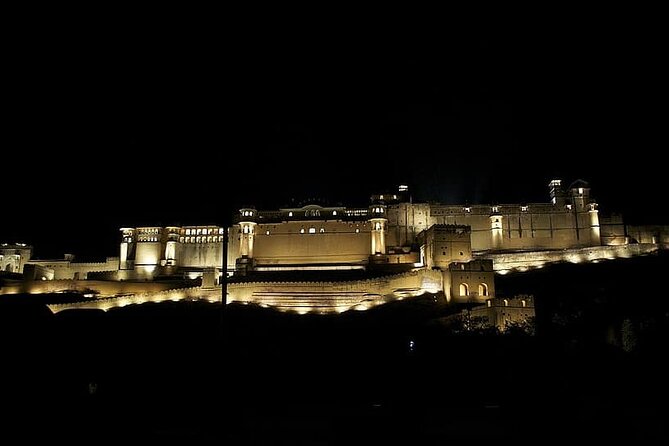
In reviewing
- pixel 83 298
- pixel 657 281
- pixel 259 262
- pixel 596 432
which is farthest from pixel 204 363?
pixel 259 262

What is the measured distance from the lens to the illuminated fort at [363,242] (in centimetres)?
5859

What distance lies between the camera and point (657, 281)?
144 feet

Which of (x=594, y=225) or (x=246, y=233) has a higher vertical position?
(x=594, y=225)

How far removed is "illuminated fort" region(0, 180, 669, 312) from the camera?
2307 inches

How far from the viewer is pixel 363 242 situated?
68.6 m

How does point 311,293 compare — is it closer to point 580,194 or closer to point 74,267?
point 74,267

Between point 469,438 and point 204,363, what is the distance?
11592mm

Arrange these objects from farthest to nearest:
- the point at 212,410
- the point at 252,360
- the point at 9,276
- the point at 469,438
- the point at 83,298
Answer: the point at 9,276, the point at 83,298, the point at 252,360, the point at 212,410, the point at 469,438

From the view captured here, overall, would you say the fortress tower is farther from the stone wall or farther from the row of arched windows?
the row of arched windows

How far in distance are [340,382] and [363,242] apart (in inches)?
1863

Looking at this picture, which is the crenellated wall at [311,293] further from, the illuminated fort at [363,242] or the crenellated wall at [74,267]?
the crenellated wall at [74,267]

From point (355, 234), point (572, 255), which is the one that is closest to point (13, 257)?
point (355, 234)

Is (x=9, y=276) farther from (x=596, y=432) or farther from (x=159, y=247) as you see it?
(x=596, y=432)

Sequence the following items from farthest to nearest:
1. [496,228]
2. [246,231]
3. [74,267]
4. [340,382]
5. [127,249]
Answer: [246,231], [496,228], [127,249], [74,267], [340,382]
